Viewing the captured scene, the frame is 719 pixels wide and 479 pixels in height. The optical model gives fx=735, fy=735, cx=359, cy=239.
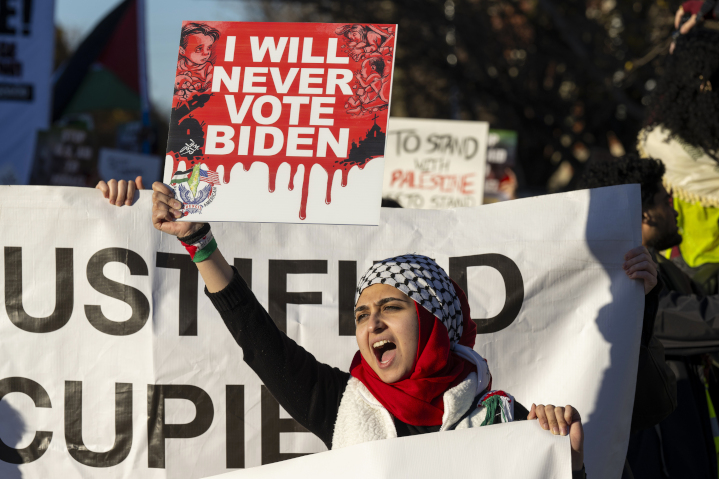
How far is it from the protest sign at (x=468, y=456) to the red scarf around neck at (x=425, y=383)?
10cm

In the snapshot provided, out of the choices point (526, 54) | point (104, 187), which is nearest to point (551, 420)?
point (104, 187)

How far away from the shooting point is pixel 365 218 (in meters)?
1.86

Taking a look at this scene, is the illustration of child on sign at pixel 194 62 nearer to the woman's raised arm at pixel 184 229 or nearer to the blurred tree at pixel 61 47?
the woman's raised arm at pixel 184 229

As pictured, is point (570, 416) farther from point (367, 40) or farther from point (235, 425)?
A: point (235, 425)

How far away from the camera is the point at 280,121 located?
1979 mm

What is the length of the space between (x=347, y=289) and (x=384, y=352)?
0.75 metres

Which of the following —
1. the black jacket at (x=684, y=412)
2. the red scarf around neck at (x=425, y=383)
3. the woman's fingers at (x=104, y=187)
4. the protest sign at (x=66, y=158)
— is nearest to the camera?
the red scarf around neck at (x=425, y=383)

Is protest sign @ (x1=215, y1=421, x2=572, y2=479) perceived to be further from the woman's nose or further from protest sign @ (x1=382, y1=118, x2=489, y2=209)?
protest sign @ (x1=382, y1=118, x2=489, y2=209)

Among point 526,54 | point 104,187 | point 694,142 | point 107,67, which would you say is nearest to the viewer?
point 104,187

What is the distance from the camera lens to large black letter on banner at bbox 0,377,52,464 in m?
2.53

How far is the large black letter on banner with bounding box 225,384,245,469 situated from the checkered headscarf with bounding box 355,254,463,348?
83cm

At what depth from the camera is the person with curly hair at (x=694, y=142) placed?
3379 millimetres

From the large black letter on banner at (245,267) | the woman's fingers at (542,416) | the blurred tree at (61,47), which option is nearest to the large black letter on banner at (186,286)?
the large black letter on banner at (245,267)

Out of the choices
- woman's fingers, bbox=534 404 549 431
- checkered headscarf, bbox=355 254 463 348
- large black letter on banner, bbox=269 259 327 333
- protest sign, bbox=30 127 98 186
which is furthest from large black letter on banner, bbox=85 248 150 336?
protest sign, bbox=30 127 98 186
